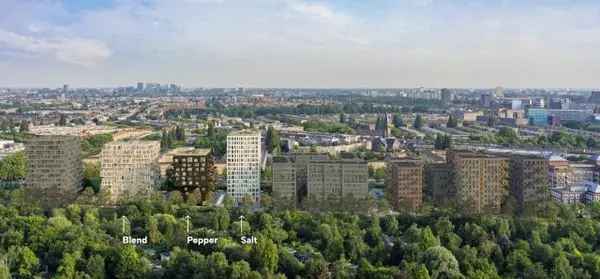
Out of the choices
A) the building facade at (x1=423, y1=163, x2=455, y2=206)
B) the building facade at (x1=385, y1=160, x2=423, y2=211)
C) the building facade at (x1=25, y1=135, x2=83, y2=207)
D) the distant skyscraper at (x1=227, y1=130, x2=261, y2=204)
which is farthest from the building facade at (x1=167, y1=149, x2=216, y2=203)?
the building facade at (x1=423, y1=163, x2=455, y2=206)

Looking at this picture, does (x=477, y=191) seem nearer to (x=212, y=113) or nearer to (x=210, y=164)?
(x=210, y=164)

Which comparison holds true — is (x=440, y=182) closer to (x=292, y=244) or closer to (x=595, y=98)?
(x=292, y=244)

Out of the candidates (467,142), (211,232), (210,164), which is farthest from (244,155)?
(467,142)

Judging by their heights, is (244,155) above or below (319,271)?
above

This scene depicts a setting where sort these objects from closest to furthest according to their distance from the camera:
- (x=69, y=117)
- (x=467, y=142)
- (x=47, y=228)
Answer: (x=47, y=228) < (x=467, y=142) < (x=69, y=117)

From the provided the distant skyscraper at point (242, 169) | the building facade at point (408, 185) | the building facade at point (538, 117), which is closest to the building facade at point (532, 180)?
the building facade at point (408, 185)
